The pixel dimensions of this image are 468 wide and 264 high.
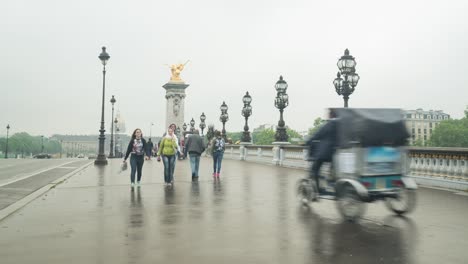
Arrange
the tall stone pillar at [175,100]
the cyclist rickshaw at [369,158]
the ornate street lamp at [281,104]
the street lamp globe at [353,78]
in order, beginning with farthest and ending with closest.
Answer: the tall stone pillar at [175,100] < the ornate street lamp at [281,104] < the street lamp globe at [353,78] < the cyclist rickshaw at [369,158]

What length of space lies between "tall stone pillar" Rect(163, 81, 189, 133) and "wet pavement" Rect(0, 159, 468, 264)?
7057 centimetres

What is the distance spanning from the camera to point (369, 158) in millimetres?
7574

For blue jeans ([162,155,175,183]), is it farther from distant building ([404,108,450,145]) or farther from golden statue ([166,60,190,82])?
distant building ([404,108,450,145])

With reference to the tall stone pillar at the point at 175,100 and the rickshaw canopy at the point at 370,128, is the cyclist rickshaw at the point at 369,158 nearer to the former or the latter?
the rickshaw canopy at the point at 370,128

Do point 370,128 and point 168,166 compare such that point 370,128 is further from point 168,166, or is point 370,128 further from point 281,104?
point 281,104

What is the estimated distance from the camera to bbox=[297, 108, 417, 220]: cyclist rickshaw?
7.52 m

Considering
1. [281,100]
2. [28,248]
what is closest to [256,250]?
[28,248]

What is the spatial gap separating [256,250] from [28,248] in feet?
9.67

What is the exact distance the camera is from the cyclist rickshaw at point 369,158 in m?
7.52

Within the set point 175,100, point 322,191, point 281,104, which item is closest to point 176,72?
point 175,100

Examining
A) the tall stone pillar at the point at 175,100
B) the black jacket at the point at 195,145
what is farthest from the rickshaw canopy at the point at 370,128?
the tall stone pillar at the point at 175,100

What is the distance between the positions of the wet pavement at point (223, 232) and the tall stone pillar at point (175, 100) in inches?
2778

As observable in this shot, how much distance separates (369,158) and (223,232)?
9.32 ft

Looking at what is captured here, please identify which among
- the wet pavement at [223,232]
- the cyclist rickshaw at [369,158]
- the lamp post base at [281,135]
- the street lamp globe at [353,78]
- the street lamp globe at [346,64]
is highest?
the street lamp globe at [346,64]
